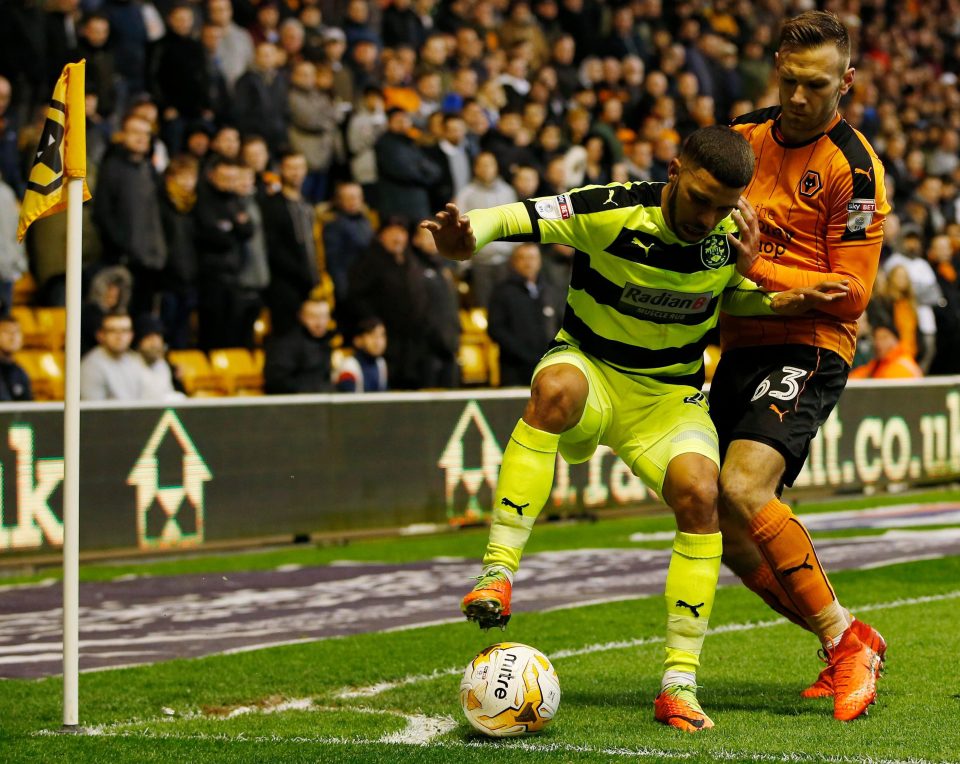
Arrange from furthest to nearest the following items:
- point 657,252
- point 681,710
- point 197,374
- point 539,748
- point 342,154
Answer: point 342,154, point 197,374, point 657,252, point 681,710, point 539,748

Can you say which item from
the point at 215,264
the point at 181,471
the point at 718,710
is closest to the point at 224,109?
the point at 215,264

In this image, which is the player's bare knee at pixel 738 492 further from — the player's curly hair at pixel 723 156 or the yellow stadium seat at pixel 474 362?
the yellow stadium seat at pixel 474 362

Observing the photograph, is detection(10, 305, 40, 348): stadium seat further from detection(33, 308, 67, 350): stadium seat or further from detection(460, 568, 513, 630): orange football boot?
detection(460, 568, 513, 630): orange football boot

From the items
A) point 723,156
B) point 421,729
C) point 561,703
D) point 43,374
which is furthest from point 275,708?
point 43,374

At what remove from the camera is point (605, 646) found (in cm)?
811

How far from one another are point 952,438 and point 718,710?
12.9 m

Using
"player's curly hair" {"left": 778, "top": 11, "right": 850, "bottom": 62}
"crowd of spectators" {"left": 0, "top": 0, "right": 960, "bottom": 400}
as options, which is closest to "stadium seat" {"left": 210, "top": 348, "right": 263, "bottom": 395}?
"crowd of spectators" {"left": 0, "top": 0, "right": 960, "bottom": 400}

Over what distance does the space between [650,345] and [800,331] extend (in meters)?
0.69

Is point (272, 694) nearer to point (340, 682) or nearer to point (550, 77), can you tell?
point (340, 682)

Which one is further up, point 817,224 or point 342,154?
point 342,154

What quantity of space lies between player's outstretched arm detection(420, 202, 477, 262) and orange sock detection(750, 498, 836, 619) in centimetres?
164

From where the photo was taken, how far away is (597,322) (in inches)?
246

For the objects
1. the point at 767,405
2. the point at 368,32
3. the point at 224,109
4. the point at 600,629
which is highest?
the point at 368,32

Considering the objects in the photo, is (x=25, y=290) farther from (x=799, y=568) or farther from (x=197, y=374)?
(x=799, y=568)
